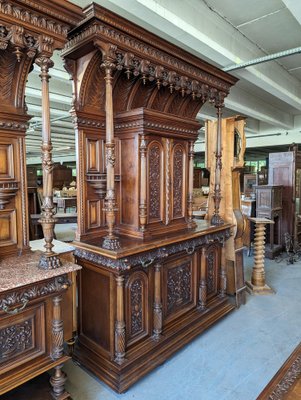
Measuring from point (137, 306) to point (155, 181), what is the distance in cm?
107

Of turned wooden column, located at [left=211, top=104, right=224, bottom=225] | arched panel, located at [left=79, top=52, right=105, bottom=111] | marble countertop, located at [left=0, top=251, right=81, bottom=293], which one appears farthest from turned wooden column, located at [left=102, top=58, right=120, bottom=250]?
turned wooden column, located at [left=211, top=104, right=224, bottom=225]

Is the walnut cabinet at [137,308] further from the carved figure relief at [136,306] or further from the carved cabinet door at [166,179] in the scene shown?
the carved cabinet door at [166,179]

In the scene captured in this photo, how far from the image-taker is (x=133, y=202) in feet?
8.00

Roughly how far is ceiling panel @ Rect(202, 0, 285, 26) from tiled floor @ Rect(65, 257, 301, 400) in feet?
10.5

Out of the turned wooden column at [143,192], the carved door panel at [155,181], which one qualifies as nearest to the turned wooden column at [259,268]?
the carved door panel at [155,181]

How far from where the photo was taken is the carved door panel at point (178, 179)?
272 centimetres

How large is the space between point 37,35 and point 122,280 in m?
1.64

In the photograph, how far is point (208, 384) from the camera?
208 cm

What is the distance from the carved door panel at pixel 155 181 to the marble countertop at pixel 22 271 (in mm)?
953

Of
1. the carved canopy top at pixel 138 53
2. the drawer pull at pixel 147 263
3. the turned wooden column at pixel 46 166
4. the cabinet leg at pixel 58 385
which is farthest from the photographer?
the drawer pull at pixel 147 263

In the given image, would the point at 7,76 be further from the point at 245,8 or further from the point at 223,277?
the point at 223,277

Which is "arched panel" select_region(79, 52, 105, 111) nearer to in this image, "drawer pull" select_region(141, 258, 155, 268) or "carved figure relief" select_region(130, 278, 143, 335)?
"drawer pull" select_region(141, 258, 155, 268)

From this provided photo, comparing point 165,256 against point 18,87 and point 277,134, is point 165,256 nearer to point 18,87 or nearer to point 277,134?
point 18,87

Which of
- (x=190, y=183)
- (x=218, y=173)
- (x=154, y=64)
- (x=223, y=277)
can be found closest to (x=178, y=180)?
(x=190, y=183)
